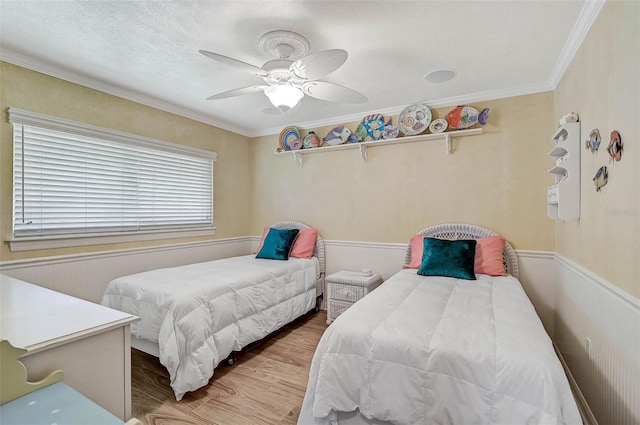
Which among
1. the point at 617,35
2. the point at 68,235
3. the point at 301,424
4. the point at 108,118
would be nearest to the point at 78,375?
the point at 301,424

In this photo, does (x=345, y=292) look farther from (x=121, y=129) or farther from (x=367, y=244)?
(x=121, y=129)

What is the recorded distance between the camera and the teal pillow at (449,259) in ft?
8.76

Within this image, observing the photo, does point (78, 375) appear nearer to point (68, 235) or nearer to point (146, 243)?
point (68, 235)

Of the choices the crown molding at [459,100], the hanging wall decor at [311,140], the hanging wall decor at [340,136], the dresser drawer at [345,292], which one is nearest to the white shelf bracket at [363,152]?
the hanging wall decor at [340,136]

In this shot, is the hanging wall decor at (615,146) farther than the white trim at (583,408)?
No

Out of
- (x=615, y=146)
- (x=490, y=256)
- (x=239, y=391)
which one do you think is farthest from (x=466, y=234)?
(x=239, y=391)

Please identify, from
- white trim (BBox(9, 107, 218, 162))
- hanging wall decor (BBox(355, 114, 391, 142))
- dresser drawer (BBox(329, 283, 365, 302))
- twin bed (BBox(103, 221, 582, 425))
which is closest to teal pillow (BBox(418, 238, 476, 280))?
twin bed (BBox(103, 221, 582, 425))

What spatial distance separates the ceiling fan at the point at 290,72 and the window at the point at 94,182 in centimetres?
149

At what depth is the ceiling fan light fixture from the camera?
83.6 inches

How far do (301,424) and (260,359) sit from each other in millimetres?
1111

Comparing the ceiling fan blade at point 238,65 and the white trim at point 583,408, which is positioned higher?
the ceiling fan blade at point 238,65

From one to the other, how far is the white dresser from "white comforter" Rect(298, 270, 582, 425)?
92cm

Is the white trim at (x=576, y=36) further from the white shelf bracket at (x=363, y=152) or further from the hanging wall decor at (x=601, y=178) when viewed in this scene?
the white shelf bracket at (x=363, y=152)

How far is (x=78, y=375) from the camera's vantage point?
3.65 feet
